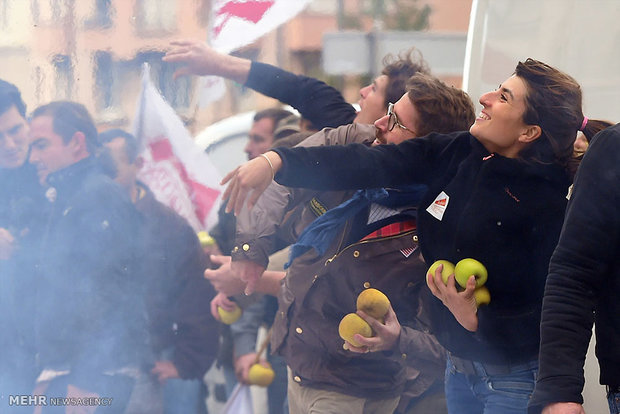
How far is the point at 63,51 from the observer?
2.90 metres

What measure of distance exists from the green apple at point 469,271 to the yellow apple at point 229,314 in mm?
1179

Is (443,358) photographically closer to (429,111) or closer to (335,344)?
(335,344)

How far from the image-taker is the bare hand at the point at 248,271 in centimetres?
255

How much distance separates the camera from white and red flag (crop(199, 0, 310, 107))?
2.87 m

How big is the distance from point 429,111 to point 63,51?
139cm

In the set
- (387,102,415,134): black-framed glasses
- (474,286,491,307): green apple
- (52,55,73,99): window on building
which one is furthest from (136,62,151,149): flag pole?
(474,286,491,307): green apple

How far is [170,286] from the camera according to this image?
3.04 m

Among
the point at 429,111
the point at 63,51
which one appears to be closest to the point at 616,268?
the point at 429,111

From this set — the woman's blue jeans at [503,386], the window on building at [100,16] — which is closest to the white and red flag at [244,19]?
the window on building at [100,16]

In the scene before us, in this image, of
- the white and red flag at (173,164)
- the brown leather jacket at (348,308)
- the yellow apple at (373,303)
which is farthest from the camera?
the white and red flag at (173,164)

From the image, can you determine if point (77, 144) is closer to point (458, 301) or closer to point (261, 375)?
point (261, 375)

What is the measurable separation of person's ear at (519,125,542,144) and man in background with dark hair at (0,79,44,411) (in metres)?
1.76

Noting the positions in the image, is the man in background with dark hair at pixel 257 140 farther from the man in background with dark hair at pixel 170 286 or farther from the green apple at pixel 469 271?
the green apple at pixel 469 271

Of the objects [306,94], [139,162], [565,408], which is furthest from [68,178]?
[565,408]
